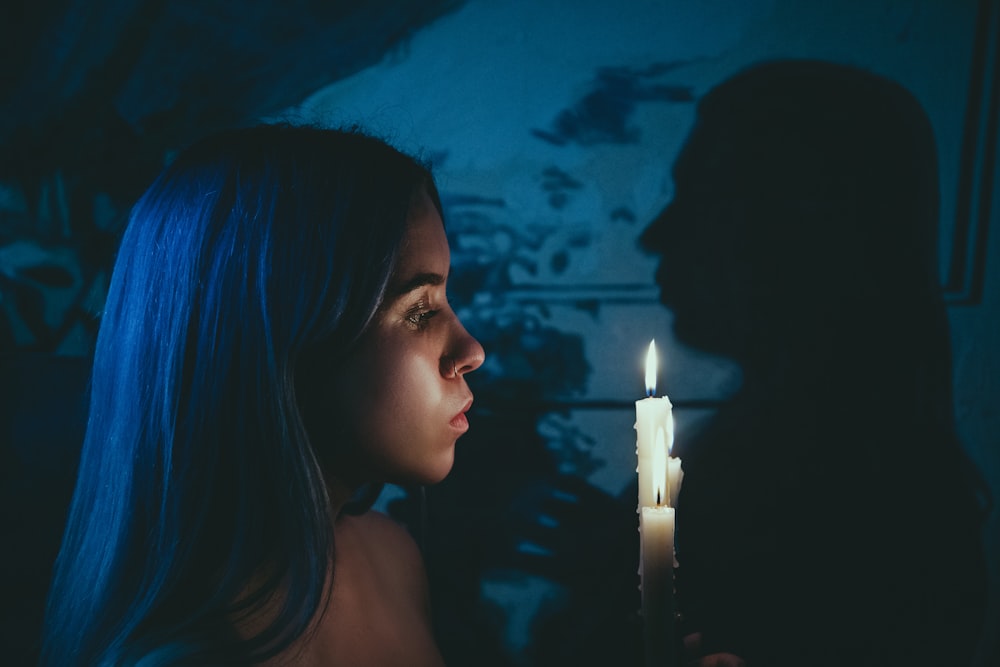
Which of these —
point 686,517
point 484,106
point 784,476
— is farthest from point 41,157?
point 784,476

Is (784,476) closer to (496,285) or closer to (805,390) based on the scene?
(805,390)

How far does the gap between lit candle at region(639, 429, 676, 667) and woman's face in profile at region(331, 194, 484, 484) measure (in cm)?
31

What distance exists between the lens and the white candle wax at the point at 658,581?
490 mm

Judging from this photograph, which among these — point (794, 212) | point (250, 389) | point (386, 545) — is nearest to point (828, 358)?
point (794, 212)

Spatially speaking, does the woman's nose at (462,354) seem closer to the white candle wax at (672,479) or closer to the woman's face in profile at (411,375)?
the woman's face in profile at (411,375)

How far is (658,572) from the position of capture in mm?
493

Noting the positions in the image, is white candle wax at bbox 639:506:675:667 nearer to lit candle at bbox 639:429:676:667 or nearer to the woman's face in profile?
lit candle at bbox 639:429:676:667

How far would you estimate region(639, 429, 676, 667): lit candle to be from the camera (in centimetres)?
49

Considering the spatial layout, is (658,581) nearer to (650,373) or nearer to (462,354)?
(650,373)

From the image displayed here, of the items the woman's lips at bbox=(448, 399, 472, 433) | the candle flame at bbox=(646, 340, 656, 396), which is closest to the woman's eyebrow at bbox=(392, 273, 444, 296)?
the woman's lips at bbox=(448, 399, 472, 433)

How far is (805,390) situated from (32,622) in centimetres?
146

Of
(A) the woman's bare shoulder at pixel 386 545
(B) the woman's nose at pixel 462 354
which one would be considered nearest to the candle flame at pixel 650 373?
(B) the woman's nose at pixel 462 354

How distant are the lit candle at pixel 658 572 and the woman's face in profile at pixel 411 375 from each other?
0.31m

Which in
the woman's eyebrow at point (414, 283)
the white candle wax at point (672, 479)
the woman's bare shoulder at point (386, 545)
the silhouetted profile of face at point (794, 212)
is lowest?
the woman's bare shoulder at point (386, 545)
